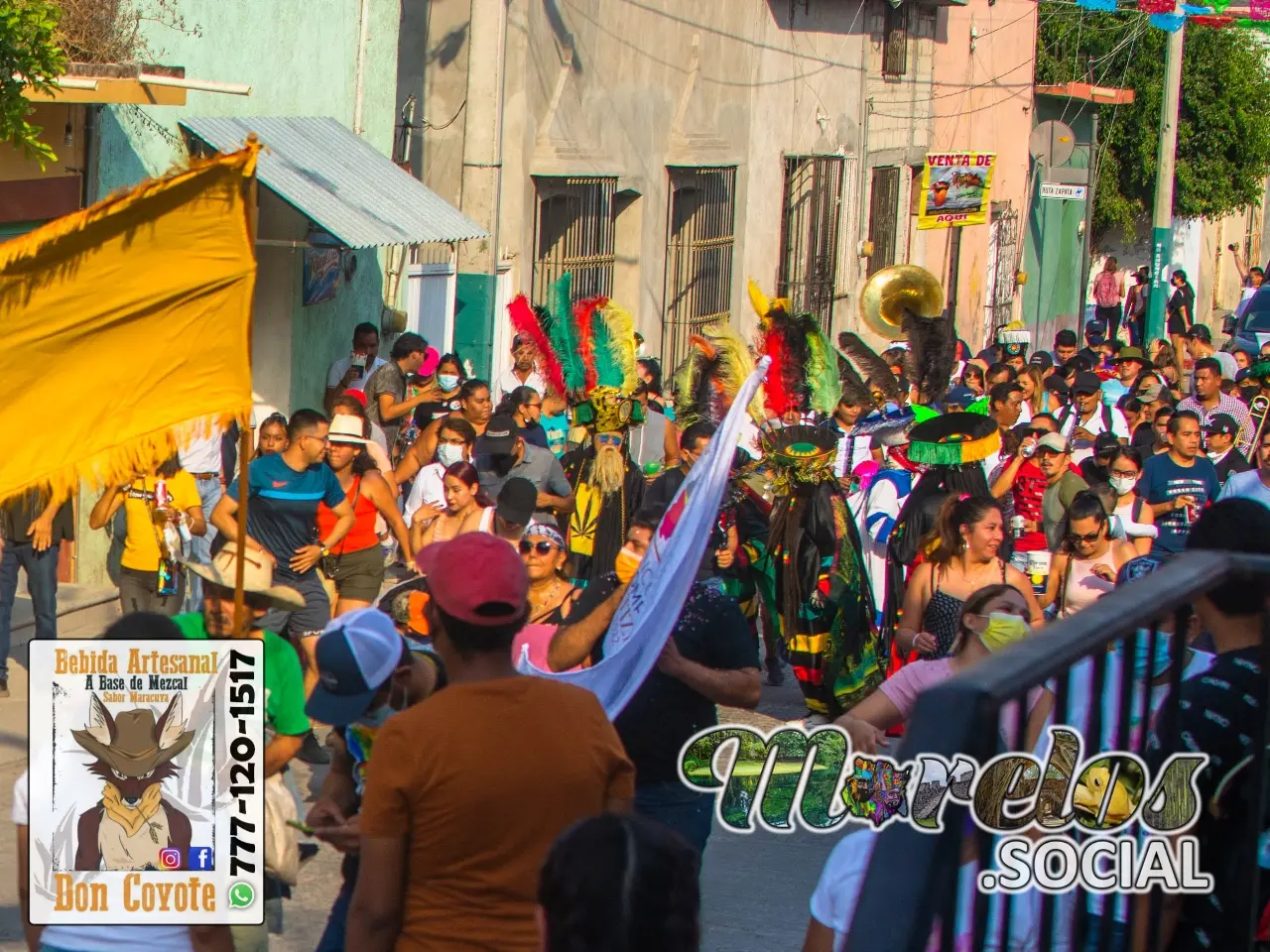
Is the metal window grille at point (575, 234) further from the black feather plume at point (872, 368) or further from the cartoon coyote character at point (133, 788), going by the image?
the cartoon coyote character at point (133, 788)

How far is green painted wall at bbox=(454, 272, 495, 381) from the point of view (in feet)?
59.0

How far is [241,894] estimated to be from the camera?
4.38m

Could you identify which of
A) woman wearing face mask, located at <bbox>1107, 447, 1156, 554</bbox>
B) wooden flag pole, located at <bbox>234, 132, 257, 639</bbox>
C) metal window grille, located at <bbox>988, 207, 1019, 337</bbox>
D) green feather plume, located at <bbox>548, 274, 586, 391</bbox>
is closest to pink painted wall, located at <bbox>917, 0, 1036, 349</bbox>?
→ metal window grille, located at <bbox>988, 207, 1019, 337</bbox>

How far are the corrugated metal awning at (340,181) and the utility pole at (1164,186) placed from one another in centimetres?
1573

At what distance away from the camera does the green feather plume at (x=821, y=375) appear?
10.5 m

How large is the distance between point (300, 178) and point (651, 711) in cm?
906

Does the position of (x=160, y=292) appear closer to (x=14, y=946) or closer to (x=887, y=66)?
(x=14, y=946)

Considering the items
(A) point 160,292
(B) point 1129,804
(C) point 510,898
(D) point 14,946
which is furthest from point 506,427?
(B) point 1129,804

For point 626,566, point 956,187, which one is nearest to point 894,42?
point 956,187

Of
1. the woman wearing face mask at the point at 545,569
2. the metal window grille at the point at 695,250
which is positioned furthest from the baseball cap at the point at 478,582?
the metal window grille at the point at 695,250

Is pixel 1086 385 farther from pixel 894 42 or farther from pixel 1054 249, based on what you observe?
pixel 1054 249

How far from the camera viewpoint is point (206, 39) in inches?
516

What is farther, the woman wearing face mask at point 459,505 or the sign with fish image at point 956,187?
the sign with fish image at point 956,187

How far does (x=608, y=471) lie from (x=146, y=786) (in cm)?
595
